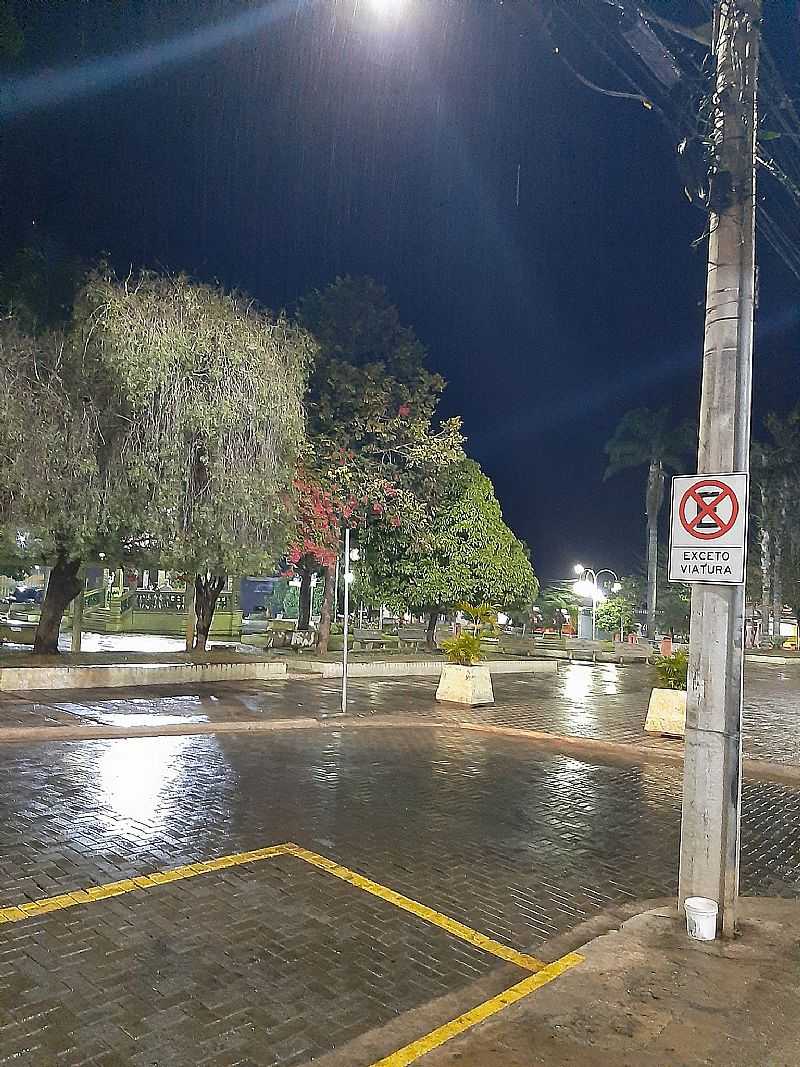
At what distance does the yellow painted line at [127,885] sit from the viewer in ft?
18.7

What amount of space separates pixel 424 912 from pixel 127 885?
2.09 metres

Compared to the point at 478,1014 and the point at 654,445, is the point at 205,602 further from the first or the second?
the point at 654,445

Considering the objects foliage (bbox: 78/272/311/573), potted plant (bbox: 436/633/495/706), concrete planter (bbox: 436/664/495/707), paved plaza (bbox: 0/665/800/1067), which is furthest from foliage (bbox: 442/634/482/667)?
paved plaza (bbox: 0/665/800/1067)

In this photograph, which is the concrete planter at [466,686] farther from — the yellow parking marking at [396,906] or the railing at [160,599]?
the railing at [160,599]

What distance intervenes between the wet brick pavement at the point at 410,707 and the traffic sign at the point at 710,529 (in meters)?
8.44

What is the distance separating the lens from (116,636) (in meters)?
34.2

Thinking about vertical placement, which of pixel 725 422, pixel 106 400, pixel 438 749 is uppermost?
pixel 106 400

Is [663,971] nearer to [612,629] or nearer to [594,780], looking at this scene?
[594,780]

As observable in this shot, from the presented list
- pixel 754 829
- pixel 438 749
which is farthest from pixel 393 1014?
pixel 438 749

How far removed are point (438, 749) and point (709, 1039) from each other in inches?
352

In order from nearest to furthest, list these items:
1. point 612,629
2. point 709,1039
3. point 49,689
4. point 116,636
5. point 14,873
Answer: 1. point 709,1039
2. point 14,873
3. point 49,689
4. point 116,636
5. point 612,629

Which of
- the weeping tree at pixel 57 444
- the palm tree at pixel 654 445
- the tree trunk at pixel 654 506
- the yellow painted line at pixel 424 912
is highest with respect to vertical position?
the palm tree at pixel 654 445

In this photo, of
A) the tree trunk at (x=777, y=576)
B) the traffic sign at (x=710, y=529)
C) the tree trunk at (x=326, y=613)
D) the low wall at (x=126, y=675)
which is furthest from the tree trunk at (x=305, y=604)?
the tree trunk at (x=777, y=576)

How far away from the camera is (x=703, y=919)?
518 cm
